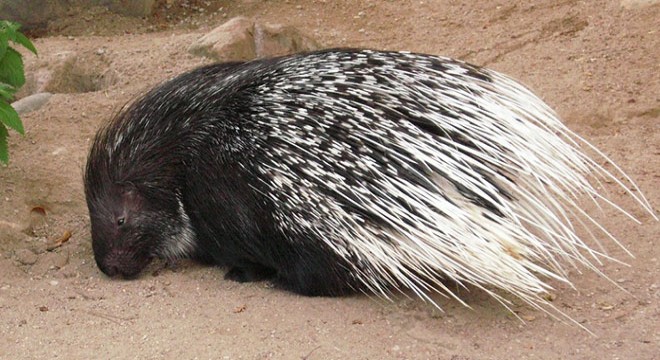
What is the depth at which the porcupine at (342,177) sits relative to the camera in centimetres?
271

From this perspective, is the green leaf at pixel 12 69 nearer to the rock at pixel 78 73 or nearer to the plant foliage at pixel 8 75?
the plant foliage at pixel 8 75

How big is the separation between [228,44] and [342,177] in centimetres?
222

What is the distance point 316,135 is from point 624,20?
116 inches

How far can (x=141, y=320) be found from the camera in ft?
9.58

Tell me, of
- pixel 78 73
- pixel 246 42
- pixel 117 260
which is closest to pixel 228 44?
pixel 246 42

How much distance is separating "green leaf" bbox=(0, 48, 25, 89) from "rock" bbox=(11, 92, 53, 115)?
34.2 inches

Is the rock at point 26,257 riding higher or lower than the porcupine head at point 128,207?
lower

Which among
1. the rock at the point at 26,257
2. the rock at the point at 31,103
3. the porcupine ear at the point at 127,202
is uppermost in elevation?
the porcupine ear at the point at 127,202

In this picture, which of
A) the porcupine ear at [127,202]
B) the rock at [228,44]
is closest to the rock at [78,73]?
the rock at [228,44]

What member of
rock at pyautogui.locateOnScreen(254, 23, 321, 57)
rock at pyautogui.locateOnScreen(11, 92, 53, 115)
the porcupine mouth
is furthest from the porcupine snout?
rock at pyautogui.locateOnScreen(254, 23, 321, 57)

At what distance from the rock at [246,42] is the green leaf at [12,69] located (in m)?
1.36

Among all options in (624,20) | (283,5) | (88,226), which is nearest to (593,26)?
(624,20)

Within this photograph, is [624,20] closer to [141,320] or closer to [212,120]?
[212,120]

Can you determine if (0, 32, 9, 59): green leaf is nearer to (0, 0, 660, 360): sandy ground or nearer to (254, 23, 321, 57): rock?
(0, 0, 660, 360): sandy ground
